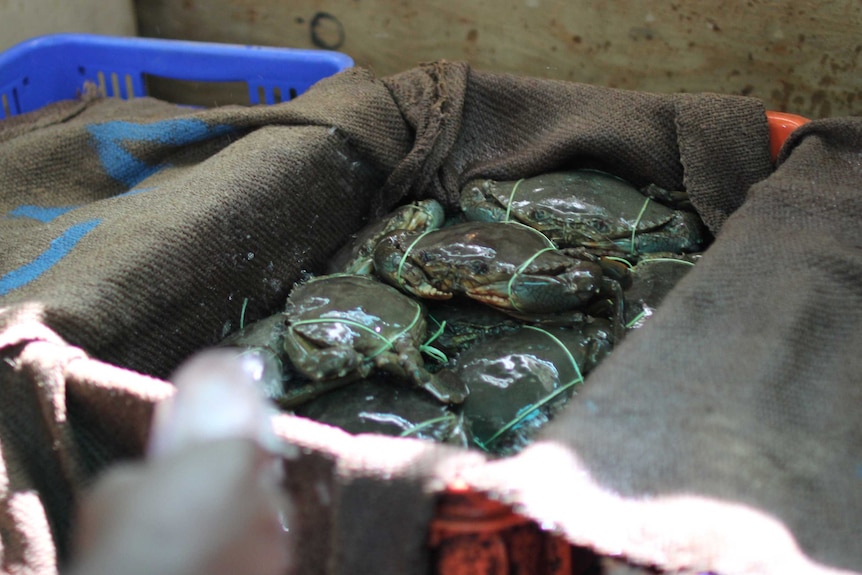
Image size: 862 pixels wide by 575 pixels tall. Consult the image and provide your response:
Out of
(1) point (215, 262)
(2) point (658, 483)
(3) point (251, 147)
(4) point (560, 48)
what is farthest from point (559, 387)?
(4) point (560, 48)

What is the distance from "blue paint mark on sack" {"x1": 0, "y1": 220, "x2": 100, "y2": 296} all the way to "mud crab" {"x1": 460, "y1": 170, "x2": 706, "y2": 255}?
2.86 ft

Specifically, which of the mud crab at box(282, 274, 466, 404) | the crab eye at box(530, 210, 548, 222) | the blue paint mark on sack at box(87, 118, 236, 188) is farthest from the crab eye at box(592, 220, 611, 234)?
the blue paint mark on sack at box(87, 118, 236, 188)

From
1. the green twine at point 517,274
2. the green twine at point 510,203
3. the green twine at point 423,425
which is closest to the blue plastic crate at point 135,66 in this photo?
the green twine at point 510,203

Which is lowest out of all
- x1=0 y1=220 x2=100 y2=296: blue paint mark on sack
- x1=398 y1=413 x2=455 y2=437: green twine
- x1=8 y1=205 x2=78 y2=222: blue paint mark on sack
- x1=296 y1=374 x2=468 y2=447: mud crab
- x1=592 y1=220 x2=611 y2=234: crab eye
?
x1=296 y1=374 x2=468 y2=447: mud crab

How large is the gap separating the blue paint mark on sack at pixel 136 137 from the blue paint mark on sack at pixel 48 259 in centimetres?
41

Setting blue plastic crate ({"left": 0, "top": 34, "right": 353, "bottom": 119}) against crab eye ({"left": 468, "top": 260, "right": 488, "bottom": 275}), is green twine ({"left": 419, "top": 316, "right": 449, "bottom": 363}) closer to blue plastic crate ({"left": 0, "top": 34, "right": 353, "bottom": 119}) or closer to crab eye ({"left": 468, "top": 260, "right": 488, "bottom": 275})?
crab eye ({"left": 468, "top": 260, "right": 488, "bottom": 275})

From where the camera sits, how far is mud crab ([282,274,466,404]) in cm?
128

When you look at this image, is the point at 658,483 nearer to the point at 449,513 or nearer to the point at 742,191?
the point at 449,513

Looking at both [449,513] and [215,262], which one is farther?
[215,262]

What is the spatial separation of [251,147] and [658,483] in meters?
1.18

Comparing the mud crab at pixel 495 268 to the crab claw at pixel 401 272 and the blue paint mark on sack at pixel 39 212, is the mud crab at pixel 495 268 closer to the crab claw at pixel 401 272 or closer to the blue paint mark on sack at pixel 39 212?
the crab claw at pixel 401 272

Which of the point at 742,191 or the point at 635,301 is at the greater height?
the point at 742,191

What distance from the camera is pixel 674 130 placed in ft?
5.76

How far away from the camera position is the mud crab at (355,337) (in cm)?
128
